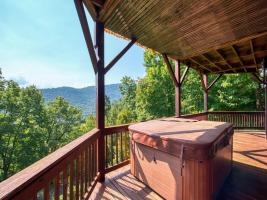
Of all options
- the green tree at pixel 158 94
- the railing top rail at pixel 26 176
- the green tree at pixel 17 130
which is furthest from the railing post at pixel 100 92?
the green tree at pixel 17 130

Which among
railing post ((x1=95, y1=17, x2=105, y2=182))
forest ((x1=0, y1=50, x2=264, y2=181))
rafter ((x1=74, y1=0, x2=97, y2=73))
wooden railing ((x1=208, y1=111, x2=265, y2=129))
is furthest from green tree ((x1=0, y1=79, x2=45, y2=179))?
wooden railing ((x1=208, y1=111, x2=265, y2=129))

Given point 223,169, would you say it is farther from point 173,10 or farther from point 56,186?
point 173,10

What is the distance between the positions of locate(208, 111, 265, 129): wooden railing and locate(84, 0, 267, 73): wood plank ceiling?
447 cm

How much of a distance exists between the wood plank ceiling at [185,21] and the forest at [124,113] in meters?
9.49

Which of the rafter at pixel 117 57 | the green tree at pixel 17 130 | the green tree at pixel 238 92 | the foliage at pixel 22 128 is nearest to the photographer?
the rafter at pixel 117 57

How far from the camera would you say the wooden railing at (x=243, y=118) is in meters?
8.23

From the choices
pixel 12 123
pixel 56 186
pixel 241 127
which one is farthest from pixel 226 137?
pixel 12 123

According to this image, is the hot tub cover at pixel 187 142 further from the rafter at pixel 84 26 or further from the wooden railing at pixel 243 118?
the wooden railing at pixel 243 118

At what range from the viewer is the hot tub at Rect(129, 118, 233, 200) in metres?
2.04

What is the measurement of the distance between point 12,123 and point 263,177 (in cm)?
1952

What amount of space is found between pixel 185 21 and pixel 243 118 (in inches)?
282

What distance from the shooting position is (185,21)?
3318mm

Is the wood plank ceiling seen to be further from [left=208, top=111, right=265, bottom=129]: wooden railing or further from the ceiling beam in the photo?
[left=208, top=111, right=265, bottom=129]: wooden railing

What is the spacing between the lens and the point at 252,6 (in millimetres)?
2797
